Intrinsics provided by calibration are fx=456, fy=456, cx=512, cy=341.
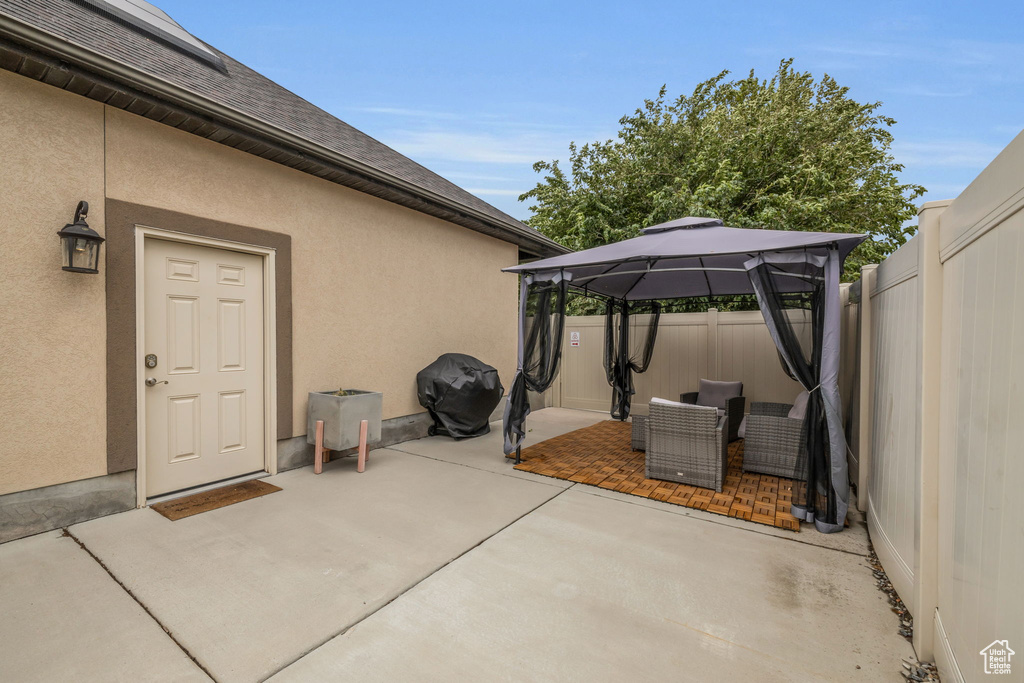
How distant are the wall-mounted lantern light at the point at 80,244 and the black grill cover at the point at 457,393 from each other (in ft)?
11.1

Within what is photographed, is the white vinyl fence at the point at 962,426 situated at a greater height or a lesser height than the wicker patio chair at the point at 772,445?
greater

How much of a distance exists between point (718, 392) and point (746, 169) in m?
8.04

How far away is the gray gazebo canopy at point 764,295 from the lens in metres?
3.36

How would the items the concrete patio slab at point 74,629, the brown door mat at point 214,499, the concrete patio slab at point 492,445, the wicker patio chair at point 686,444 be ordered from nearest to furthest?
the concrete patio slab at point 74,629, the brown door mat at point 214,499, the wicker patio chair at point 686,444, the concrete patio slab at point 492,445

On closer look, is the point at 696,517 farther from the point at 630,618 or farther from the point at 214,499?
the point at 214,499

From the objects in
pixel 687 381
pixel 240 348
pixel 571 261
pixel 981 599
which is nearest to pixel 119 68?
pixel 240 348

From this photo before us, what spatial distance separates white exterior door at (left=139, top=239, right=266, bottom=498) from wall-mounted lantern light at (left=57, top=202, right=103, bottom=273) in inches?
17.4

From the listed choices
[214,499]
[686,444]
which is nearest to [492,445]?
[686,444]

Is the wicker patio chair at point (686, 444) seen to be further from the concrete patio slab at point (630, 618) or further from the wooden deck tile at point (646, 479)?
the concrete patio slab at point (630, 618)

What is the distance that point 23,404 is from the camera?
295 centimetres

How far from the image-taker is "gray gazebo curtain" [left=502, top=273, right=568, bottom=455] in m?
4.91

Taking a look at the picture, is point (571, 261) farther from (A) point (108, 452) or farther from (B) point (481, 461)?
(A) point (108, 452)

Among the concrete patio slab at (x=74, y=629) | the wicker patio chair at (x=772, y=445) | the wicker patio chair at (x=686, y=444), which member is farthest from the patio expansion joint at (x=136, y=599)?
the wicker patio chair at (x=772, y=445)

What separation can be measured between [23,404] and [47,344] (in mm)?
403
